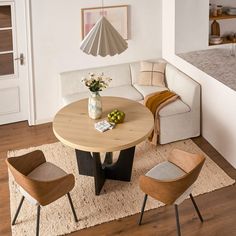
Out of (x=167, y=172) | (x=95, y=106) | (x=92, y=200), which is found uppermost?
(x=95, y=106)

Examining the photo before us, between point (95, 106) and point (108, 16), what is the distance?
207cm

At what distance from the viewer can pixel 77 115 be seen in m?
4.81

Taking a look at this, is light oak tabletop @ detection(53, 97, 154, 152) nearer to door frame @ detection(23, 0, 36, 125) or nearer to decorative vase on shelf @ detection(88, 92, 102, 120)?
decorative vase on shelf @ detection(88, 92, 102, 120)

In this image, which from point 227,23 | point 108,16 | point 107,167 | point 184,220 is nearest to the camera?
point 184,220

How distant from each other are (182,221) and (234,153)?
128 cm

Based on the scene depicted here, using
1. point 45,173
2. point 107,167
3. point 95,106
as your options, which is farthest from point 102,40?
point 107,167

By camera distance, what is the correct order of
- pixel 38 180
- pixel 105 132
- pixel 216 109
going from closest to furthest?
1. pixel 38 180
2. pixel 105 132
3. pixel 216 109

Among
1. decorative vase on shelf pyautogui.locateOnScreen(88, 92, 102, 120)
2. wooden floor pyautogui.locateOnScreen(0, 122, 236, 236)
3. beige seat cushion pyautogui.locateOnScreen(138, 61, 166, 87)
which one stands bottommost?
wooden floor pyautogui.locateOnScreen(0, 122, 236, 236)

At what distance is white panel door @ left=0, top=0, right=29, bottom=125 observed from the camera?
588 cm

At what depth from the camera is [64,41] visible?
243 inches

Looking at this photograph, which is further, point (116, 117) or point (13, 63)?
point (13, 63)

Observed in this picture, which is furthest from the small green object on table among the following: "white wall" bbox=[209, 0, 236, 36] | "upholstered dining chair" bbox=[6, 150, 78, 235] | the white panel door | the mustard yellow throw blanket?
"white wall" bbox=[209, 0, 236, 36]

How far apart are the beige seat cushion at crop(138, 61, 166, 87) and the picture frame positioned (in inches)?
22.7

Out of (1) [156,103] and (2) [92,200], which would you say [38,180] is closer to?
(2) [92,200]
